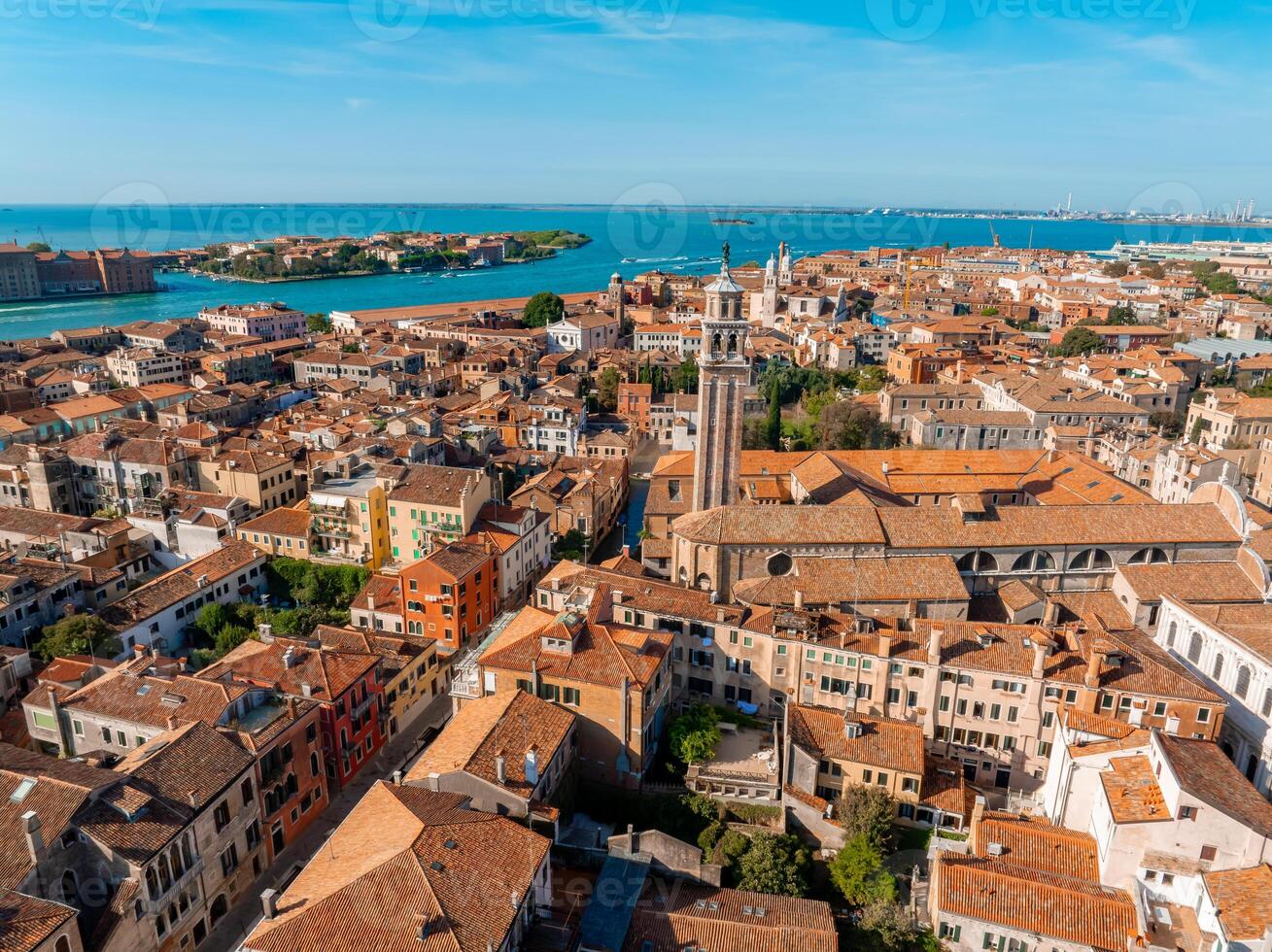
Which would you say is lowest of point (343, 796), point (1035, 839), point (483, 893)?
point (343, 796)

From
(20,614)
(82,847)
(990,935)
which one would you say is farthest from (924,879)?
(20,614)

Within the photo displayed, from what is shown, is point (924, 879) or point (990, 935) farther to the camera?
point (924, 879)

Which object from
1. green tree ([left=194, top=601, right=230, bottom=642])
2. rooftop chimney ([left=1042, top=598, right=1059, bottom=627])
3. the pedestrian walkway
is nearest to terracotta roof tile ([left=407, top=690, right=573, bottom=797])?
the pedestrian walkway

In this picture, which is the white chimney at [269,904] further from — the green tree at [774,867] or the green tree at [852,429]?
the green tree at [852,429]

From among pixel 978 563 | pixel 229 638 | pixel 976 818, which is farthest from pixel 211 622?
pixel 978 563

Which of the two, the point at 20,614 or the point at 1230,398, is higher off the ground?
the point at 1230,398

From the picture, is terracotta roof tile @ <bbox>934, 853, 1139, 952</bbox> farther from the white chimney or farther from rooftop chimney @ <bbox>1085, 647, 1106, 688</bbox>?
the white chimney

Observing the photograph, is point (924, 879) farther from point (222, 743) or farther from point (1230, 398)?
point (1230, 398)
